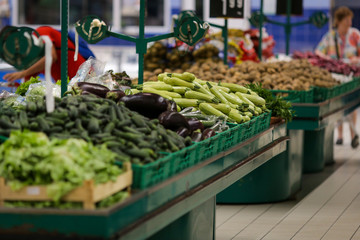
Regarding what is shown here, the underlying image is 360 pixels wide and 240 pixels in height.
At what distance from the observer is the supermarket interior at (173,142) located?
2.36m

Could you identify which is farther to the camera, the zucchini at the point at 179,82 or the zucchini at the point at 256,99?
the zucchini at the point at 256,99

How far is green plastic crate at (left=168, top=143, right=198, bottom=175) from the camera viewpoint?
2.86 meters

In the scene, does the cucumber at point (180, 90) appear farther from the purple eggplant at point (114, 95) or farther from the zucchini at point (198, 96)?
the purple eggplant at point (114, 95)

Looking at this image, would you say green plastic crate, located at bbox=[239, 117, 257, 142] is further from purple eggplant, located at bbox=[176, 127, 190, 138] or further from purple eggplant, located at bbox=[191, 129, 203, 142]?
purple eggplant, located at bbox=[176, 127, 190, 138]

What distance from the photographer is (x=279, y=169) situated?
5.90 meters

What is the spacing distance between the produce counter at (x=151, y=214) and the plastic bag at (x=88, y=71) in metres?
1.16

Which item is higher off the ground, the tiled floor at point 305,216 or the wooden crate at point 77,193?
the wooden crate at point 77,193

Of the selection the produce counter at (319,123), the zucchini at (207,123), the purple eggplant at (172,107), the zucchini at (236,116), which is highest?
the purple eggplant at (172,107)

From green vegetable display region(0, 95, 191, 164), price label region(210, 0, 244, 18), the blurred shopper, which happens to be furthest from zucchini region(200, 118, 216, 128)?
the blurred shopper

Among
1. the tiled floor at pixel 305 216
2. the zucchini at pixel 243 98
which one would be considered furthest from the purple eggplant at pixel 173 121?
the tiled floor at pixel 305 216

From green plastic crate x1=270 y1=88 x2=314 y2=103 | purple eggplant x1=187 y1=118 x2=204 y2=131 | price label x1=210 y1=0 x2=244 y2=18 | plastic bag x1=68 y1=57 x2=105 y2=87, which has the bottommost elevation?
green plastic crate x1=270 y1=88 x2=314 y2=103

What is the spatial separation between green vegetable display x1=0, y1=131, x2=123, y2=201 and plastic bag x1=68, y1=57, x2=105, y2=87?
6.08 feet

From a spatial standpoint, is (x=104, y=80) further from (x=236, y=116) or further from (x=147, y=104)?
(x=236, y=116)

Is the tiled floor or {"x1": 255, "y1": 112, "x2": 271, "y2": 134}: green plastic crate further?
the tiled floor
